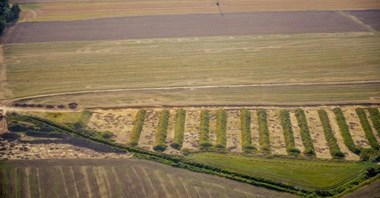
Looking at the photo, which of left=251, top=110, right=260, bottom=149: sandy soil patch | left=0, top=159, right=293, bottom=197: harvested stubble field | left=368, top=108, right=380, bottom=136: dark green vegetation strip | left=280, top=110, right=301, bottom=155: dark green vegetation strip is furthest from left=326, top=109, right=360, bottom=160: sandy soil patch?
left=0, top=159, right=293, bottom=197: harvested stubble field

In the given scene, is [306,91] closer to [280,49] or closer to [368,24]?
[280,49]

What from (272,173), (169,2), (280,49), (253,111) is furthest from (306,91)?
(169,2)

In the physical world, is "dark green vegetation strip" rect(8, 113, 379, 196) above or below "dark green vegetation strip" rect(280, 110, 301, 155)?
below

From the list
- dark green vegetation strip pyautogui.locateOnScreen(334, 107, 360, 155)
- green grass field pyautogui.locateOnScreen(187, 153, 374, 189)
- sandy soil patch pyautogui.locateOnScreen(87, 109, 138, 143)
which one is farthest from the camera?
sandy soil patch pyautogui.locateOnScreen(87, 109, 138, 143)

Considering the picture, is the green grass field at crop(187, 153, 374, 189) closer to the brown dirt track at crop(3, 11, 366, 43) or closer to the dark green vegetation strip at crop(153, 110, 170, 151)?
the dark green vegetation strip at crop(153, 110, 170, 151)

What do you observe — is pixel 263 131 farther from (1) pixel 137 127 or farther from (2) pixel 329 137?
(1) pixel 137 127

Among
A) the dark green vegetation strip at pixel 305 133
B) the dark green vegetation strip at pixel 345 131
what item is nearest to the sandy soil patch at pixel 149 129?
the dark green vegetation strip at pixel 305 133

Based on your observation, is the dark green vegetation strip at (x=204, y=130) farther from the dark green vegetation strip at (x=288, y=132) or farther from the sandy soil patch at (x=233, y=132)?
the dark green vegetation strip at (x=288, y=132)
